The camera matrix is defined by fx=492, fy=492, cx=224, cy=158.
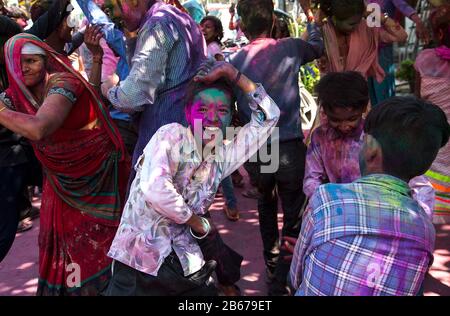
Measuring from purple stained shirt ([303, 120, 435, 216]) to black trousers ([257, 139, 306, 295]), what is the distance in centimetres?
44

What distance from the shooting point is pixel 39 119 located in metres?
2.21

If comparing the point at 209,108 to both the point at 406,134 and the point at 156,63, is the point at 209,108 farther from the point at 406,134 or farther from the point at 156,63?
the point at 406,134

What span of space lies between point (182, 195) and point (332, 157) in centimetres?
86

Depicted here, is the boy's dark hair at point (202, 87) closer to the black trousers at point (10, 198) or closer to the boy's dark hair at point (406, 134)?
the boy's dark hair at point (406, 134)

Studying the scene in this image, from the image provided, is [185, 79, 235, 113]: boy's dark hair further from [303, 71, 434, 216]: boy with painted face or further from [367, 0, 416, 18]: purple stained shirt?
[367, 0, 416, 18]: purple stained shirt

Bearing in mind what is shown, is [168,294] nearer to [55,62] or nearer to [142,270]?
[142,270]

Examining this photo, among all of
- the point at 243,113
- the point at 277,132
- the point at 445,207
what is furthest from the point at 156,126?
the point at 445,207

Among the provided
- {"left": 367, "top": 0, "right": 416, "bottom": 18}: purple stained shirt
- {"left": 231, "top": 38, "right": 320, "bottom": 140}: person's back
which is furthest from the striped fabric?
{"left": 367, "top": 0, "right": 416, "bottom": 18}: purple stained shirt

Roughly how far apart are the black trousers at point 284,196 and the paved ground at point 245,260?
0.97ft

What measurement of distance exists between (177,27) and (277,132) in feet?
2.87

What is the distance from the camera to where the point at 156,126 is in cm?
287

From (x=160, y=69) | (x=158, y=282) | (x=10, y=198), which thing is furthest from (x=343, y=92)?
(x=10, y=198)

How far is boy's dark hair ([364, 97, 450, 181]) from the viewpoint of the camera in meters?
1.59

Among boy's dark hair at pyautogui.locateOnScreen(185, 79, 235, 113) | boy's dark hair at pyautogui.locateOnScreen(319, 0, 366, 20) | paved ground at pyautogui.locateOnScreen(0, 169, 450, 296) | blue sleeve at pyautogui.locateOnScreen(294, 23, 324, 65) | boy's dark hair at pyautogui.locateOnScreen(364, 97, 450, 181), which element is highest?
boy's dark hair at pyautogui.locateOnScreen(319, 0, 366, 20)
